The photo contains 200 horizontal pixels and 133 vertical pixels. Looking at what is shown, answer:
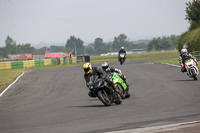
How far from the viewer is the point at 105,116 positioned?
30.2ft

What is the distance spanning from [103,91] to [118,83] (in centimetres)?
116

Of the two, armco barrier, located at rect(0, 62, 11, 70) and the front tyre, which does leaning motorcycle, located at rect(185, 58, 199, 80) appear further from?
armco barrier, located at rect(0, 62, 11, 70)

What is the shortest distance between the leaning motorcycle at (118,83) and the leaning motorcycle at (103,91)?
405mm

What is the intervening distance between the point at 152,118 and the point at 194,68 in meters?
10.2

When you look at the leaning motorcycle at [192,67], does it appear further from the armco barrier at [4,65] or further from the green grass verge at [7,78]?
the armco barrier at [4,65]

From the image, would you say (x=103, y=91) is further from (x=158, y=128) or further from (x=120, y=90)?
(x=158, y=128)

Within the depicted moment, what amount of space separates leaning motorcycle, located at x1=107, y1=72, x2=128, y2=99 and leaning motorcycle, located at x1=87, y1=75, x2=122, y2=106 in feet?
1.33

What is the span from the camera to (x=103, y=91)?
1127cm

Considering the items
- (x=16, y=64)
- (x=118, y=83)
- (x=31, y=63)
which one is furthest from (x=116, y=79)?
(x=31, y=63)

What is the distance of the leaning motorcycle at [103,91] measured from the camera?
1098 cm

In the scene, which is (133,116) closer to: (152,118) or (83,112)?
(152,118)

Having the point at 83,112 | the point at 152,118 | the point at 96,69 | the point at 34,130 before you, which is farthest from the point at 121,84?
the point at 34,130

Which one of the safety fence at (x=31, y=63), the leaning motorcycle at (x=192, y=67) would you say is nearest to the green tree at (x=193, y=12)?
the safety fence at (x=31, y=63)

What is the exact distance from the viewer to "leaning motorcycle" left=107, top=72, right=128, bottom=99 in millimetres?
12078
